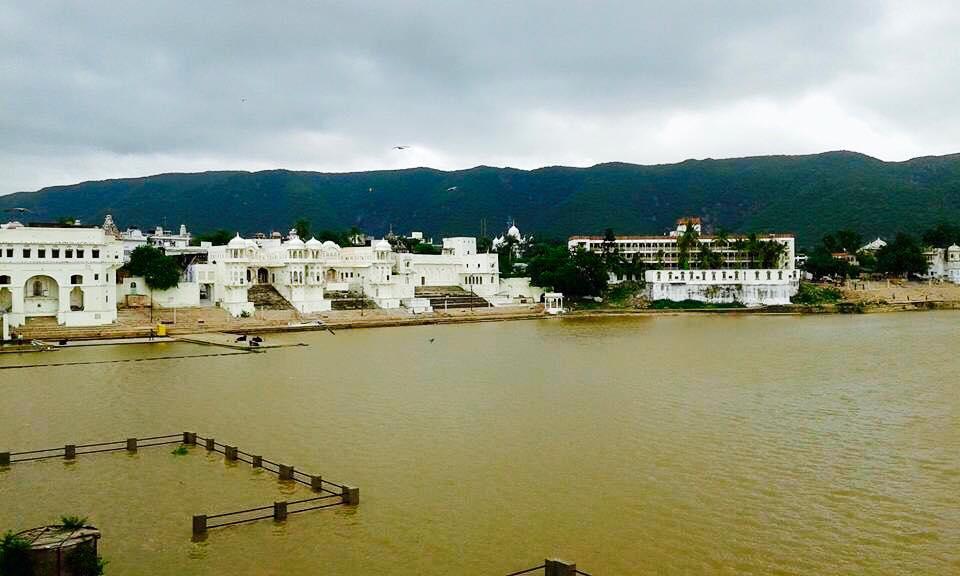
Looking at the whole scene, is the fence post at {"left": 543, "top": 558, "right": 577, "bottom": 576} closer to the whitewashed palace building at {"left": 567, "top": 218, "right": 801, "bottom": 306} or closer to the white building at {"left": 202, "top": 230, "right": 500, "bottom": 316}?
the white building at {"left": 202, "top": 230, "right": 500, "bottom": 316}

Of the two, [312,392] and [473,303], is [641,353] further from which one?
[473,303]

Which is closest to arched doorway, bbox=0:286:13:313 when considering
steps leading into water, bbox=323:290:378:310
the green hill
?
steps leading into water, bbox=323:290:378:310

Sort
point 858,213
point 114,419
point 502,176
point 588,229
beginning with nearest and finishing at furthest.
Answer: point 114,419 < point 858,213 < point 588,229 < point 502,176

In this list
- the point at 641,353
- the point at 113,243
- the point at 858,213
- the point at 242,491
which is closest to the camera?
the point at 242,491

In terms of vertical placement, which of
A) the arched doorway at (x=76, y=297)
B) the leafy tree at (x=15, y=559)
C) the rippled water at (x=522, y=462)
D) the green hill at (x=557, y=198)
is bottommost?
the rippled water at (x=522, y=462)

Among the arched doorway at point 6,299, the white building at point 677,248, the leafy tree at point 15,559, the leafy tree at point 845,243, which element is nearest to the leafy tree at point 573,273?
the white building at point 677,248

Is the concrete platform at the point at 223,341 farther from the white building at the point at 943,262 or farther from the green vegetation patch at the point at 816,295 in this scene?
the white building at the point at 943,262

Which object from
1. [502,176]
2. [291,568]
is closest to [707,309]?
[291,568]
